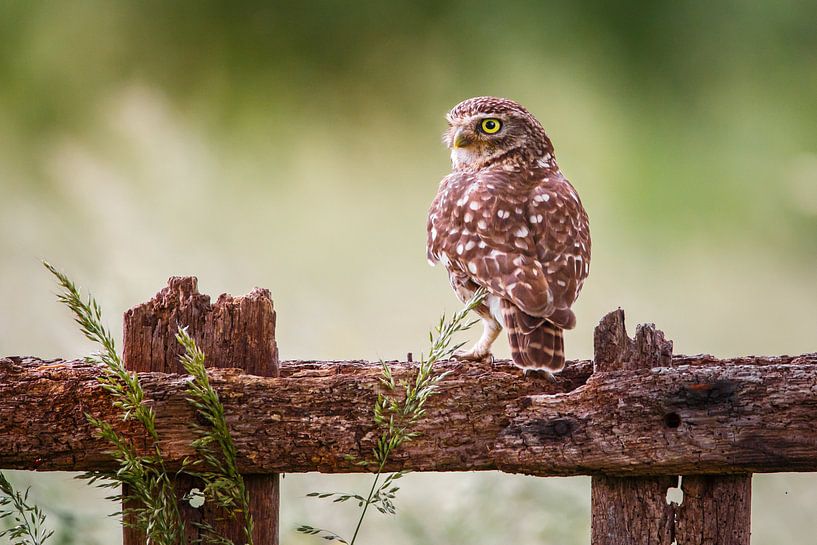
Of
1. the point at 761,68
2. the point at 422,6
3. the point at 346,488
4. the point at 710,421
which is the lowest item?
the point at 346,488

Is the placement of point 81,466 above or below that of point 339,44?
below

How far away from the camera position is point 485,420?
177 centimetres

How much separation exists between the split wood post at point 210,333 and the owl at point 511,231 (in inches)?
20.0

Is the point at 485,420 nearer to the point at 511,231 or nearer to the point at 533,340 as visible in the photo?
the point at 533,340

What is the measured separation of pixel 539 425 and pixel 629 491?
20 cm

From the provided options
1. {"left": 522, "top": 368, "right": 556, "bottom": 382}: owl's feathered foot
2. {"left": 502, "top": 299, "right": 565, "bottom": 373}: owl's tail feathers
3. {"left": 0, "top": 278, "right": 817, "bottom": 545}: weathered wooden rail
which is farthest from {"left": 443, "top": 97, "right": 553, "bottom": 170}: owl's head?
{"left": 0, "top": 278, "right": 817, "bottom": 545}: weathered wooden rail

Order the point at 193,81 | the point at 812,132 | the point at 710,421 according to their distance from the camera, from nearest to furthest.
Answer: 1. the point at 710,421
2. the point at 812,132
3. the point at 193,81

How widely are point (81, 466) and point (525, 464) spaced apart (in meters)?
0.79

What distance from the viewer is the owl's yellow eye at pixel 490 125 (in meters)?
2.75

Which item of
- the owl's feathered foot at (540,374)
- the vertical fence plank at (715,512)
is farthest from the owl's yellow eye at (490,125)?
the vertical fence plank at (715,512)

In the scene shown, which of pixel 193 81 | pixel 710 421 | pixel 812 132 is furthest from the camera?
pixel 193 81

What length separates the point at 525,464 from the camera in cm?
174

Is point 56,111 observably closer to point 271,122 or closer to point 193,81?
point 193,81

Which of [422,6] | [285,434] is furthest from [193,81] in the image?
[285,434]
